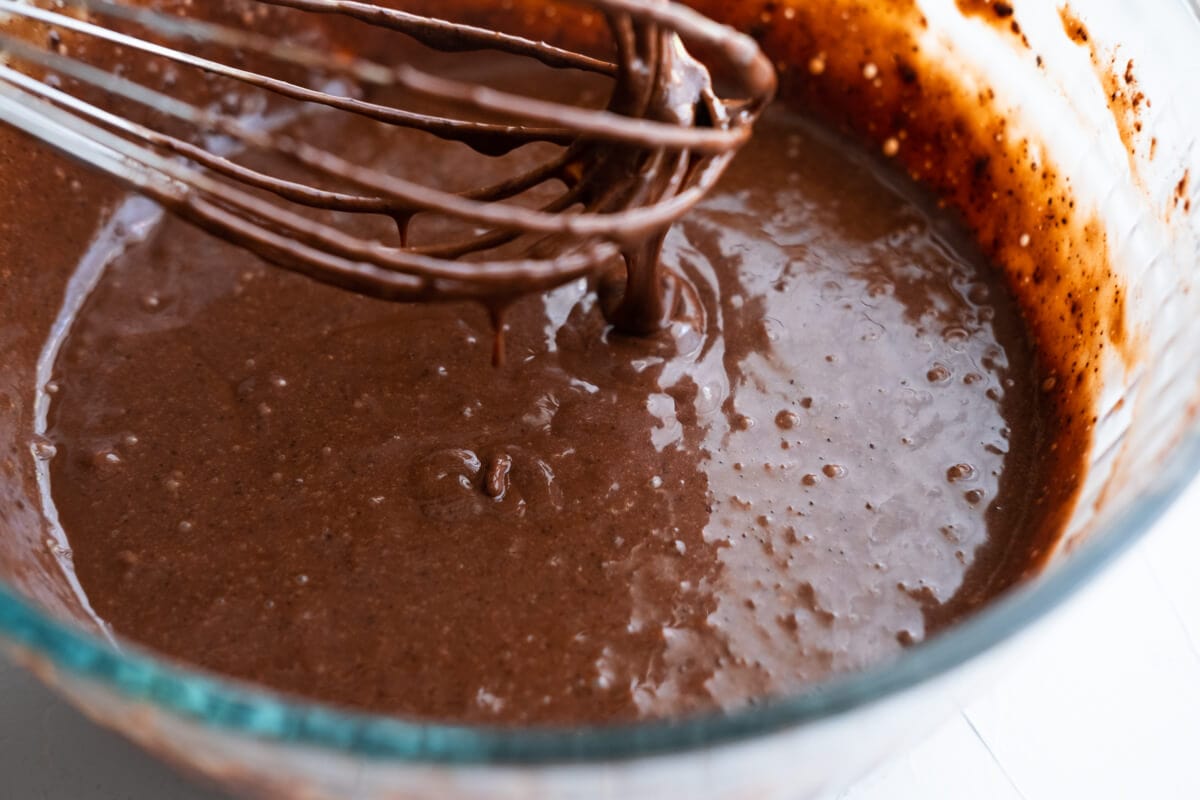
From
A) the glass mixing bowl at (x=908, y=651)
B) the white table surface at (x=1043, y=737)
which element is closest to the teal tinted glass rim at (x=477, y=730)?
the glass mixing bowl at (x=908, y=651)

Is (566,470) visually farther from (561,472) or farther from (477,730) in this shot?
(477,730)

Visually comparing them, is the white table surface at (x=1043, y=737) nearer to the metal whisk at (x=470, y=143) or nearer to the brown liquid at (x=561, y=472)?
the brown liquid at (x=561, y=472)

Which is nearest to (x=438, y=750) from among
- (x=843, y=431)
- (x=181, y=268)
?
(x=843, y=431)

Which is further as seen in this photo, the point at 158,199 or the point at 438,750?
the point at 158,199

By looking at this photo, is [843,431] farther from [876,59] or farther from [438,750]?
[438,750]

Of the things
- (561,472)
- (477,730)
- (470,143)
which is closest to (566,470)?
(561,472)
